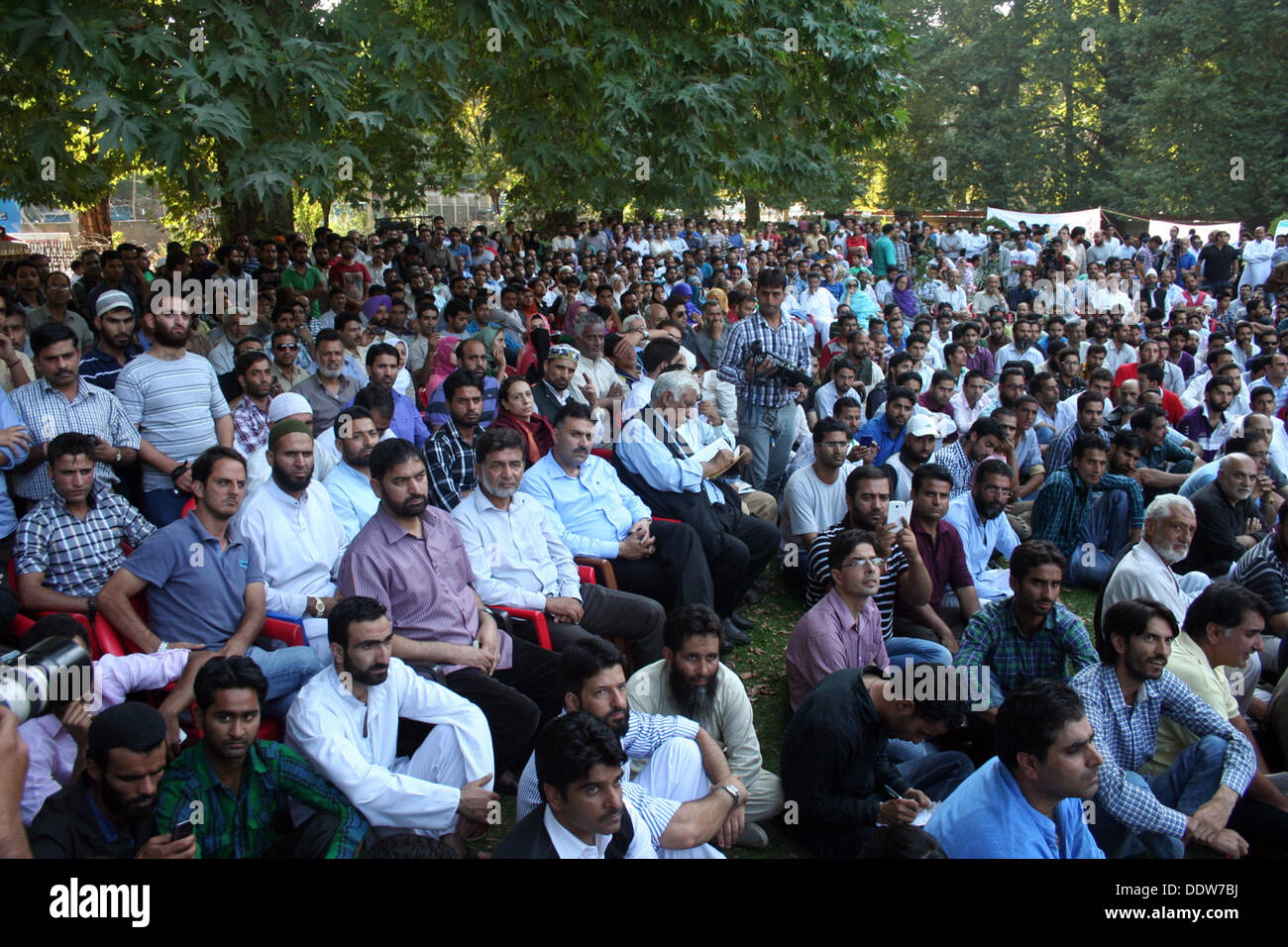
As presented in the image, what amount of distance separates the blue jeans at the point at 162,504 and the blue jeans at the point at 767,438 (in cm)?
390

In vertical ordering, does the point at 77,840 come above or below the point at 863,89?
below

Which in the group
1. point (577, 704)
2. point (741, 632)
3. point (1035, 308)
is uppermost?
point (1035, 308)

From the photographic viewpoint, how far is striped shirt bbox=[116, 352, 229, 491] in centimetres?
529

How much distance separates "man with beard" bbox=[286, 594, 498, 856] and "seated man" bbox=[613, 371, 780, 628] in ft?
7.64

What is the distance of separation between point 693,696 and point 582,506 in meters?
1.67

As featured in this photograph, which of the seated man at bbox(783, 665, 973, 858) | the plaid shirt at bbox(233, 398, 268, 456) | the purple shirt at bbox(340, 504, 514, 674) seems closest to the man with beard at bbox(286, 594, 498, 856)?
the purple shirt at bbox(340, 504, 514, 674)

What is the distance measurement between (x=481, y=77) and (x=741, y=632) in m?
4.27

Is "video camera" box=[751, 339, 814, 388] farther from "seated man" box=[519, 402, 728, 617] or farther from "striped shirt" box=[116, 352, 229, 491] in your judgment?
"striped shirt" box=[116, 352, 229, 491]

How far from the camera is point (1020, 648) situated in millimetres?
4449

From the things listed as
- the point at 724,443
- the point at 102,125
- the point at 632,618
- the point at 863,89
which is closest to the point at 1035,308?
the point at 863,89

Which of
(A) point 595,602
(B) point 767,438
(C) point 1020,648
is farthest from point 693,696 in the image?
(B) point 767,438

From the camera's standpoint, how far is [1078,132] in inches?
1163

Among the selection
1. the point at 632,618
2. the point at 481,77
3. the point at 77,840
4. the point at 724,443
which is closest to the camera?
the point at 77,840

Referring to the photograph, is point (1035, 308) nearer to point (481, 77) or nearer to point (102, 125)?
point (481, 77)
